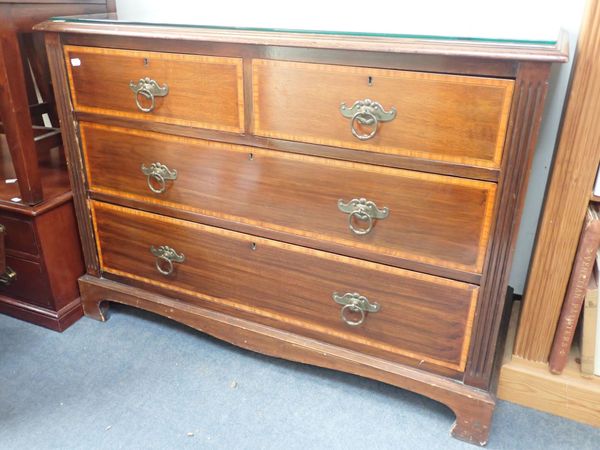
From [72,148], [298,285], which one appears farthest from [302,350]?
[72,148]

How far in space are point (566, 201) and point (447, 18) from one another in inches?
22.8

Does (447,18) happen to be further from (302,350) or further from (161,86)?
(302,350)

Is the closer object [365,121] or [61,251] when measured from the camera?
[365,121]

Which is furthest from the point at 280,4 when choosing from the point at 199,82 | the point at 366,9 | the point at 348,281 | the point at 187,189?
the point at 348,281

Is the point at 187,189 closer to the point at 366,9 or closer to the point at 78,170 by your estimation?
the point at 78,170

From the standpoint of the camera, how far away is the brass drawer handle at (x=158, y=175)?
136cm

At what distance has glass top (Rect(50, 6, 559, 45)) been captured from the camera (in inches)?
52.4

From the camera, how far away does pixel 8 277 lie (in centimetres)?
161

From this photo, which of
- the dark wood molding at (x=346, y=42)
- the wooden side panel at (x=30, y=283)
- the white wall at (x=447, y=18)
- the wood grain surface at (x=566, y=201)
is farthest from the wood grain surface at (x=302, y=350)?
the dark wood molding at (x=346, y=42)

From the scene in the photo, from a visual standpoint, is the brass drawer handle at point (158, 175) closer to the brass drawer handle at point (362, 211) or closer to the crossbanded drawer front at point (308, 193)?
the crossbanded drawer front at point (308, 193)

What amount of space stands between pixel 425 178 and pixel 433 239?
14cm

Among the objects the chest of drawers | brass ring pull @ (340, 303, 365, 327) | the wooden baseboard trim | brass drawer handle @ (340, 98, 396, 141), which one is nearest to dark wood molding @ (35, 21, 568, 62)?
the chest of drawers

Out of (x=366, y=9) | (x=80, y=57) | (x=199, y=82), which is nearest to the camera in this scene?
(x=199, y=82)

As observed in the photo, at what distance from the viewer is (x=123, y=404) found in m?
1.37
